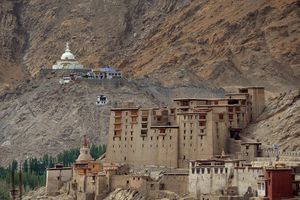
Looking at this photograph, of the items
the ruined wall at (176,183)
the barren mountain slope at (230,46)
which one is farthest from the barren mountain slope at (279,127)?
the barren mountain slope at (230,46)

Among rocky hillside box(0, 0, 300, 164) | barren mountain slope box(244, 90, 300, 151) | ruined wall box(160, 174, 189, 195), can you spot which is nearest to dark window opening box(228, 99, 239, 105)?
barren mountain slope box(244, 90, 300, 151)

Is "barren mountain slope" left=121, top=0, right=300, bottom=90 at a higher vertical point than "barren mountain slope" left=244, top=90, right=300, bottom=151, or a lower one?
higher

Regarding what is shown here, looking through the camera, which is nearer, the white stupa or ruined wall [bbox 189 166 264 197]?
ruined wall [bbox 189 166 264 197]

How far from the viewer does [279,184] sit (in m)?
103

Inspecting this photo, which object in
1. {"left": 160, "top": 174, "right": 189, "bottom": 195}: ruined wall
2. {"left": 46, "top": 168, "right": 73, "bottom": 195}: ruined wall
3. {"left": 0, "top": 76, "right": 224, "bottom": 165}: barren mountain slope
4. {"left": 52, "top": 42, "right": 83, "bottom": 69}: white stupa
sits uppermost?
{"left": 52, "top": 42, "right": 83, "bottom": 69}: white stupa

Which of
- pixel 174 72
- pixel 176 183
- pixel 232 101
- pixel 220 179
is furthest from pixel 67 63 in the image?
pixel 220 179

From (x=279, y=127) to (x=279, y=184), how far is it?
21.4m

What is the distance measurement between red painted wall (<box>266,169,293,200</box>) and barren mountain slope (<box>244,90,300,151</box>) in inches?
670

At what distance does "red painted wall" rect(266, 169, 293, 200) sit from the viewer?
102m

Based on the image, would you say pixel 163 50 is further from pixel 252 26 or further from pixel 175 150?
pixel 175 150

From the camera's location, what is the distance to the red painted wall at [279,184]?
102438 millimetres

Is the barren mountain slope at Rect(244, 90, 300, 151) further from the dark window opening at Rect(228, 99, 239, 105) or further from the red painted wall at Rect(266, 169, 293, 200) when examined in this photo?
the red painted wall at Rect(266, 169, 293, 200)

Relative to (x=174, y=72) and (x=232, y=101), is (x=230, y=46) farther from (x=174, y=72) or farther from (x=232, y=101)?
(x=232, y=101)

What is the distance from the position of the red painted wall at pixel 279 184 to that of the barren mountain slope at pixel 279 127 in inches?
670
